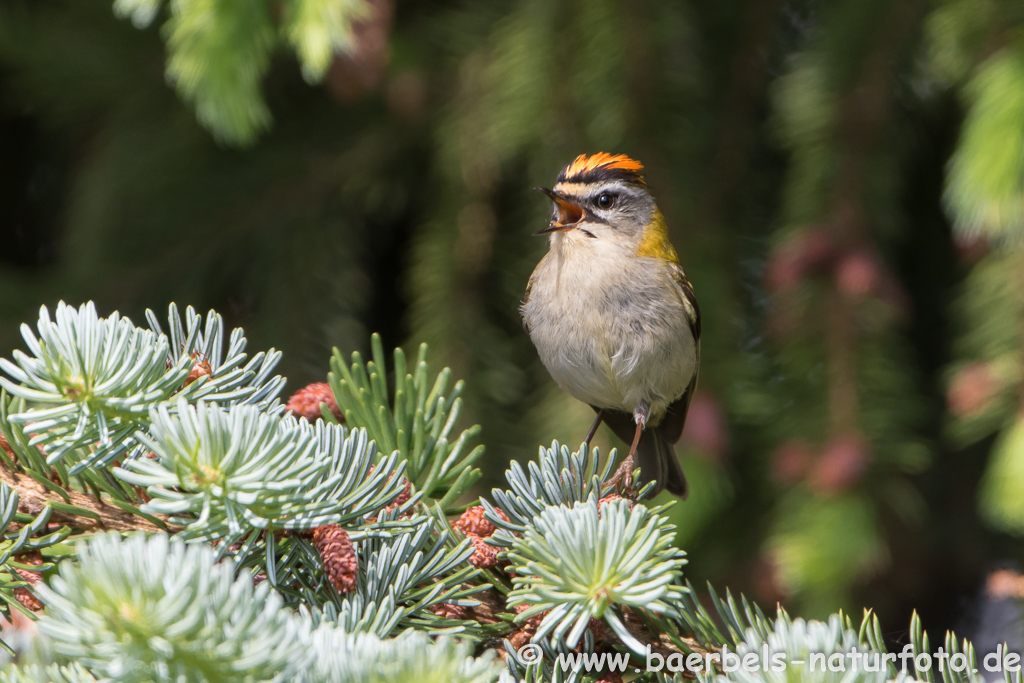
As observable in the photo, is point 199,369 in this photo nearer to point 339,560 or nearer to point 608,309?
point 339,560

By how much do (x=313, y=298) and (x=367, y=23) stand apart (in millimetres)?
805

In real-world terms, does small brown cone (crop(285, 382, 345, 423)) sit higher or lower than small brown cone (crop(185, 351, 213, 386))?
higher

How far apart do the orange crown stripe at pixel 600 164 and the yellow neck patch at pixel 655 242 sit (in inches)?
11.9

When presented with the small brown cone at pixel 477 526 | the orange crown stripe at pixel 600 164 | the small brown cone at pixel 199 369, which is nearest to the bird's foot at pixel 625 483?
the small brown cone at pixel 477 526

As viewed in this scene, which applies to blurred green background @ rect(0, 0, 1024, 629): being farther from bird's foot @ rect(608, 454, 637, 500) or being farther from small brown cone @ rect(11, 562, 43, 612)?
small brown cone @ rect(11, 562, 43, 612)

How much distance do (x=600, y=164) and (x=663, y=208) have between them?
0.67ft

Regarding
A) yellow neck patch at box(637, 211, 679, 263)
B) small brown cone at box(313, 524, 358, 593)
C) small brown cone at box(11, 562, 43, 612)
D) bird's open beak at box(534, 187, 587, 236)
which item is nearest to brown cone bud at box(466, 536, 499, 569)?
small brown cone at box(313, 524, 358, 593)

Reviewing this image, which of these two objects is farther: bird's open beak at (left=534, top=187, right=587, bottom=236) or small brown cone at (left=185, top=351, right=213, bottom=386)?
bird's open beak at (left=534, top=187, right=587, bottom=236)

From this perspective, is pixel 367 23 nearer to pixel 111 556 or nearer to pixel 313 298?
pixel 313 298

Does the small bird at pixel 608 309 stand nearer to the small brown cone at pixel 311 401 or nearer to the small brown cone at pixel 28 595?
the small brown cone at pixel 311 401

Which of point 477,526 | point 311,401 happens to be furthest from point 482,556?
point 311,401

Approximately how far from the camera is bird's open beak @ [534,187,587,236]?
213cm

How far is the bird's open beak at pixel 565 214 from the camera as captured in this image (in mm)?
2135

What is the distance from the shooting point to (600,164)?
2.18 metres
